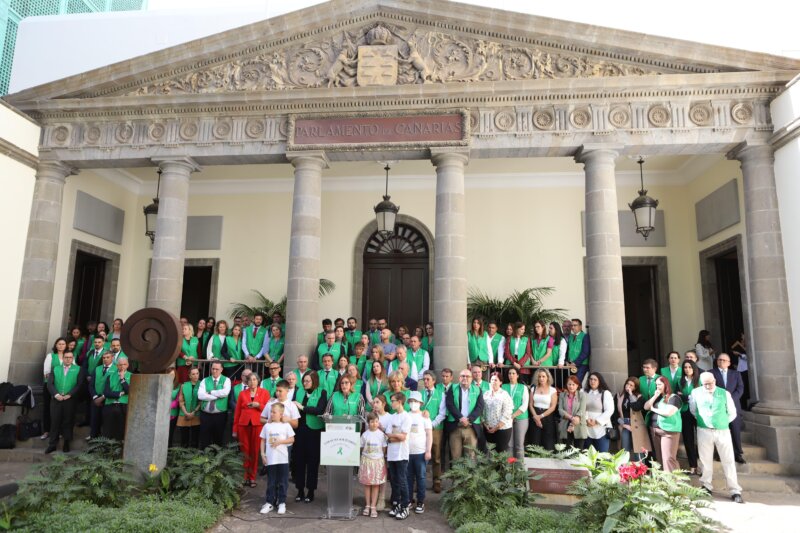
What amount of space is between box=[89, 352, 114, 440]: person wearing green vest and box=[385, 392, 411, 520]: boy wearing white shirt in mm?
5031

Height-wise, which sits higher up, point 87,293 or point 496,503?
point 87,293

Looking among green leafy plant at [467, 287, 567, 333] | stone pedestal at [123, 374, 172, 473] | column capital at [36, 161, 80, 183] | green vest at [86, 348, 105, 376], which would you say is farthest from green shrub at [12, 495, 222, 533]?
green leafy plant at [467, 287, 567, 333]

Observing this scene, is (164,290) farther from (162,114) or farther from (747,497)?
(747,497)

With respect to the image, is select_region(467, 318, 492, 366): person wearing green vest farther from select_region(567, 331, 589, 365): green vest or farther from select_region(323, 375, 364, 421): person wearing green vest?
select_region(323, 375, 364, 421): person wearing green vest

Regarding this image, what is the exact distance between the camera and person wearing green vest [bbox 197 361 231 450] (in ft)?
26.2

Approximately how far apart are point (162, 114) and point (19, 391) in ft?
18.6

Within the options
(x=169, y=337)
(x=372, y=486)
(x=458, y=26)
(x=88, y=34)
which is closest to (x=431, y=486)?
(x=372, y=486)

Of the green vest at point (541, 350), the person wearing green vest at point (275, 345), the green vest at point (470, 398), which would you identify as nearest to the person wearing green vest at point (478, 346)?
the green vest at point (541, 350)

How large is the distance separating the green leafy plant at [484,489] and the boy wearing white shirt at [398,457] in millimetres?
483

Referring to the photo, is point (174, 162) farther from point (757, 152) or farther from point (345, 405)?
point (757, 152)

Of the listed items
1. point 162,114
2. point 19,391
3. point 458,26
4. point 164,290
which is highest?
point 458,26

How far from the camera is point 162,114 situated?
34.6ft

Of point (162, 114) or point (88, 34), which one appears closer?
point (162, 114)

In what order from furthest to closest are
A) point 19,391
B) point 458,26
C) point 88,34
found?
1. point 88,34
2. point 458,26
3. point 19,391
